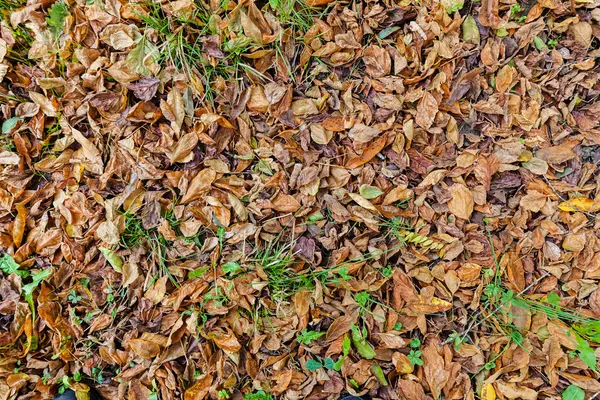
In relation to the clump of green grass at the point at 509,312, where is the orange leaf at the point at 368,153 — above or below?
above

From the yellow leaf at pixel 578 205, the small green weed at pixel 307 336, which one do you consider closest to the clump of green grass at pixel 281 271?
the small green weed at pixel 307 336

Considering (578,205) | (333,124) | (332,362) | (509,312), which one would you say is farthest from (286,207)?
(578,205)

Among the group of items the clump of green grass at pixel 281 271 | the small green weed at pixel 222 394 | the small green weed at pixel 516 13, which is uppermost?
the small green weed at pixel 516 13

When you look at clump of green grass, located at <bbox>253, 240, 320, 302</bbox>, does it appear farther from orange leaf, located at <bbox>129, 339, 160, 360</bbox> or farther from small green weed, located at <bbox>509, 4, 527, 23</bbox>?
small green weed, located at <bbox>509, 4, 527, 23</bbox>

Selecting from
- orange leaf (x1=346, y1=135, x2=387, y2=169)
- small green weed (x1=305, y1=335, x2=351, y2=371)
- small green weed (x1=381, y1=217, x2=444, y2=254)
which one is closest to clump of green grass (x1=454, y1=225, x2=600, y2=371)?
small green weed (x1=381, y1=217, x2=444, y2=254)

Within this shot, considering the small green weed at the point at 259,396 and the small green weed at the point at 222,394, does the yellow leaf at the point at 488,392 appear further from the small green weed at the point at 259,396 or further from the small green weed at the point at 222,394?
the small green weed at the point at 222,394

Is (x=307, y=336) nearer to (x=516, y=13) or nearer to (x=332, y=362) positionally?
(x=332, y=362)

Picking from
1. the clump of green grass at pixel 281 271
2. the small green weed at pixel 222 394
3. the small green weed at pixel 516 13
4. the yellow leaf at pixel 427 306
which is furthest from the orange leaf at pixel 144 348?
the small green weed at pixel 516 13

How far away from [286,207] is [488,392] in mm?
901

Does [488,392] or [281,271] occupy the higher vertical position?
[281,271]

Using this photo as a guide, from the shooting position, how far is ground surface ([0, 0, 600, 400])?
1.40 m

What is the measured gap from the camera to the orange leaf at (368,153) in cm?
142

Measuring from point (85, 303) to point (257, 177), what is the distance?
0.71 metres

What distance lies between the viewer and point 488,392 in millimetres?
1414
